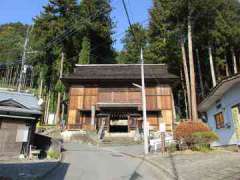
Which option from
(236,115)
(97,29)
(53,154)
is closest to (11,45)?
(97,29)

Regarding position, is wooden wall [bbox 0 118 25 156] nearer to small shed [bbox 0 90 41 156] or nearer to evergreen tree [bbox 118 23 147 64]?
small shed [bbox 0 90 41 156]

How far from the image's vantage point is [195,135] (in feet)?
45.0

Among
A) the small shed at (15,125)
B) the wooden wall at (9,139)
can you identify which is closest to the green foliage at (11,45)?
the small shed at (15,125)

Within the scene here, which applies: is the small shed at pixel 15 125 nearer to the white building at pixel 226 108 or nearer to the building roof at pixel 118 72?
the white building at pixel 226 108

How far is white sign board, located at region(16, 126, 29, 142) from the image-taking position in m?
14.4

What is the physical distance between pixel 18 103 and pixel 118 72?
16.2m

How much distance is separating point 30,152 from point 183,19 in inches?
803

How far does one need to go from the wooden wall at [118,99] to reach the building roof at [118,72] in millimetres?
1267

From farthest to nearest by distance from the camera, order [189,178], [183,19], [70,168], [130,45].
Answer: [130,45]
[183,19]
[70,168]
[189,178]

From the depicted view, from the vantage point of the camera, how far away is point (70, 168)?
11.0 meters

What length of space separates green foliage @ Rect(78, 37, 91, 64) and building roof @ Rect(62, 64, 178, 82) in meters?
4.48

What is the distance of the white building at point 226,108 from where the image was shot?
46.5 ft

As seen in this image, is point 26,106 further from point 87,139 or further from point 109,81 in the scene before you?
point 109,81

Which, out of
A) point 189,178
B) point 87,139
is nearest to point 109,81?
point 87,139
